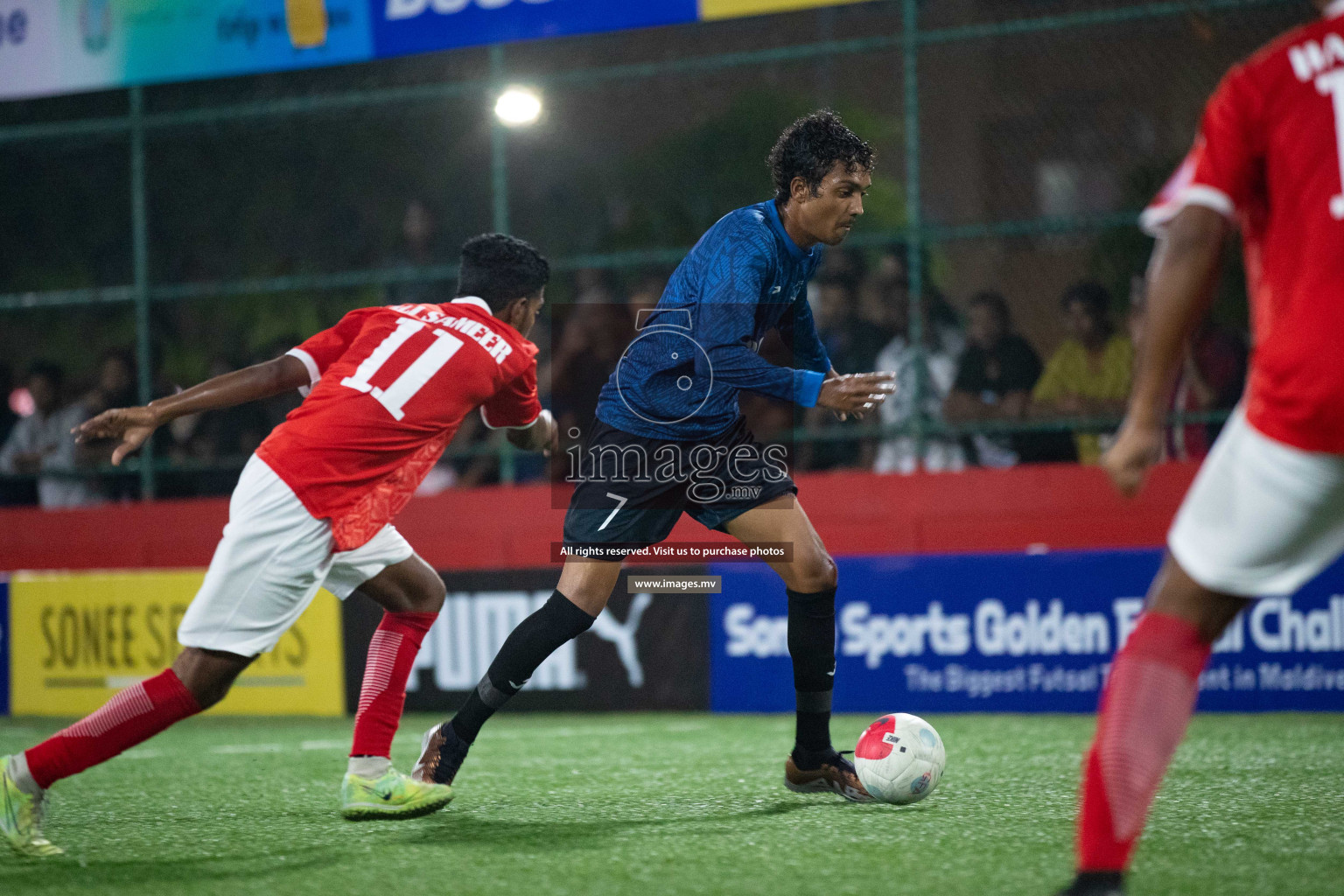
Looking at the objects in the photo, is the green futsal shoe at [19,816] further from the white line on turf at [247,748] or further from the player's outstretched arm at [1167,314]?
the player's outstretched arm at [1167,314]

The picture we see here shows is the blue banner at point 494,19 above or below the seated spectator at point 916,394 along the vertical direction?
above

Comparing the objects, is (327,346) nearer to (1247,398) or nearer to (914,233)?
(1247,398)

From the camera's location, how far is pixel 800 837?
4.14 meters

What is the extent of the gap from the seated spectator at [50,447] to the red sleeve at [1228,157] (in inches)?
363

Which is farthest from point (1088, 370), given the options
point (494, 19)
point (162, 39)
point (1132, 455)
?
point (162, 39)

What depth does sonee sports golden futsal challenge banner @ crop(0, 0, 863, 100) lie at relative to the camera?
9688 mm

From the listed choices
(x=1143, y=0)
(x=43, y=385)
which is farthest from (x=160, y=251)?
(x=1143, y=0)

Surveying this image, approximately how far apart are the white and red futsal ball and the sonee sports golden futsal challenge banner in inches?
217

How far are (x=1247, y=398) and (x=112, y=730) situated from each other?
2.92 metres

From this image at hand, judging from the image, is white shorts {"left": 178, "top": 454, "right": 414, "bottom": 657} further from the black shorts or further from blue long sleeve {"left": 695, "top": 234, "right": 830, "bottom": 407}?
blue long sleeve {"left": 695, "top": 234, "right": 830, "bottom": 407}

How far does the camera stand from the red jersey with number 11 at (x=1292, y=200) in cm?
270

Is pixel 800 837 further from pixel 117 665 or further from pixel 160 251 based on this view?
pixel 160 251

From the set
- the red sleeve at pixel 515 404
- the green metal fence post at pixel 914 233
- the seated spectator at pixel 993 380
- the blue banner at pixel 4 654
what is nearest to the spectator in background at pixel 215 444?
the blue banner at pixel 4 654

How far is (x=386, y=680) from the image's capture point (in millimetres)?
4672
